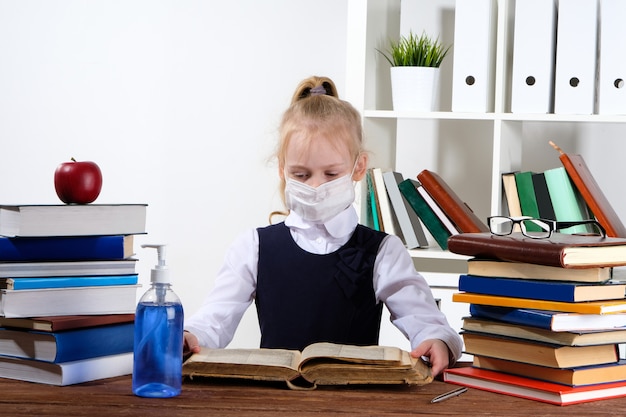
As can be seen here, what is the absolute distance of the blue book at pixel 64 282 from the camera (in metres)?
1.39

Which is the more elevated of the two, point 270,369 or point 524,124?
point 524,124

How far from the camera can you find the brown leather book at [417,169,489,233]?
8.90 ft

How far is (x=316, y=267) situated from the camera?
1966mm

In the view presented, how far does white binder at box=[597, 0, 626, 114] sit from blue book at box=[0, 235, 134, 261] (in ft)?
5.56

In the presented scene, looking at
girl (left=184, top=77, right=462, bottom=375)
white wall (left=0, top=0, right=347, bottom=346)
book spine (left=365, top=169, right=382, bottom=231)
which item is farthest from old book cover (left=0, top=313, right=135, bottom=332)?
white wall (left=0, top=0, right=347, bottom=346)

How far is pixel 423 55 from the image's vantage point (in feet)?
9.13

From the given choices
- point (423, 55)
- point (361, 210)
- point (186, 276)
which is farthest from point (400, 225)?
point (186, 276)

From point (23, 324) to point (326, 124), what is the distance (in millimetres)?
873

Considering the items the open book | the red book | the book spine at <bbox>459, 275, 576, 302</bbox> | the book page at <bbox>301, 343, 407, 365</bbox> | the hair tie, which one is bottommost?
the red book

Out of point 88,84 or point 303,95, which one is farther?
point 88,84

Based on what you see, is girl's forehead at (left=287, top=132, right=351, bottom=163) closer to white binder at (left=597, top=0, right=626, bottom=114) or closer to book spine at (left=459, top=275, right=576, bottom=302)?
book spine at (left=459, top=275, right=576, bottom=302)

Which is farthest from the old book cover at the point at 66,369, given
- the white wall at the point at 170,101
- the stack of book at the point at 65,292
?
the white wall at the point at 170,101

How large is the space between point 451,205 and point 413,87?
38 centimetres

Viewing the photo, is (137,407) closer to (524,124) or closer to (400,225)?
(400,225)
